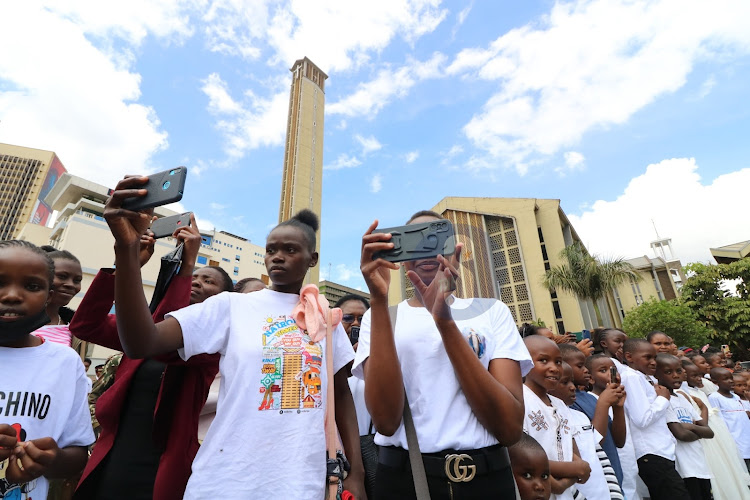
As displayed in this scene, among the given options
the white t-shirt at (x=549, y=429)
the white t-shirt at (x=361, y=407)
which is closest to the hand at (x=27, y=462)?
the white t-shirt at (x=361, y=407)

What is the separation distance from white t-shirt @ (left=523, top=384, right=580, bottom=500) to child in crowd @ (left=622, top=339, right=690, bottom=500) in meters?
1.51

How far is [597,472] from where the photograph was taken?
105 inches

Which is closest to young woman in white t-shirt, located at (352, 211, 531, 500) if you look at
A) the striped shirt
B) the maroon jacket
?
the maroon jacket

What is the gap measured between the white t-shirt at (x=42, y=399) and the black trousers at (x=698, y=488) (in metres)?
5.27

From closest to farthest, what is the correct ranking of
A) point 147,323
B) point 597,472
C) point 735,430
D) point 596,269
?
point 147,323, point 597,472, point 735,430, point 596,269

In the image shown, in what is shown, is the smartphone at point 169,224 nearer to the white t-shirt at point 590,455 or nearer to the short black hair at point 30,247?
the short black hair at point 30,247

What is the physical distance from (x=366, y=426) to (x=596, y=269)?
2237 centimetres

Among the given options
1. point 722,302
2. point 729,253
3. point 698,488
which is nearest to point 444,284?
point 698,488

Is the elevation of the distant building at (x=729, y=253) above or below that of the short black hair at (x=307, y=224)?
above

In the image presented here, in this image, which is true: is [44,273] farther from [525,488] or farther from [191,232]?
[525,488]

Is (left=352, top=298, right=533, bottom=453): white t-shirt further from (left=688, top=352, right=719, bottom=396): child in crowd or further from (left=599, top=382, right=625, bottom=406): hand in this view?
(left=688, top=352, right=719, bottom=396): child in crowd

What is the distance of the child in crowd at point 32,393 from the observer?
1375mm

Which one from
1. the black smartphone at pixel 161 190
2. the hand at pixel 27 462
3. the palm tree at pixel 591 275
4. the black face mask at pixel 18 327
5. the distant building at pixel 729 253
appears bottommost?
the hand at pixel 27 462

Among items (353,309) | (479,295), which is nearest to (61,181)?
(353,309)
